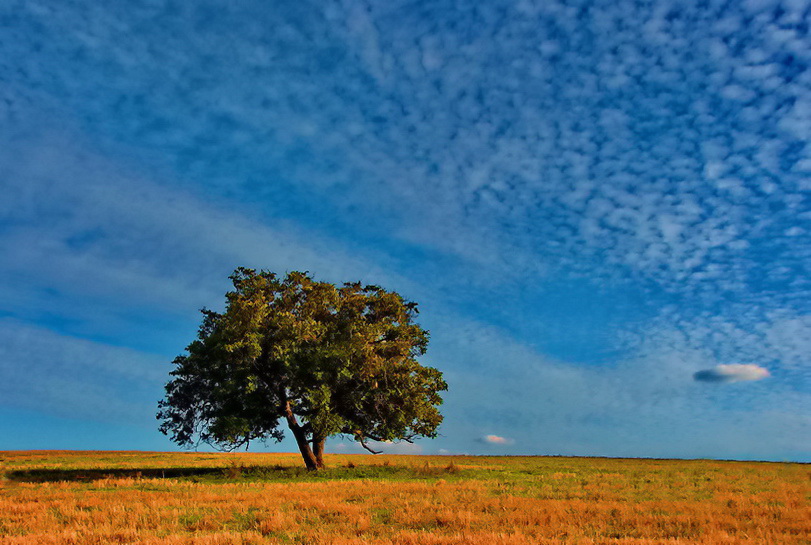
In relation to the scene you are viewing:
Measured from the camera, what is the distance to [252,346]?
3070cm

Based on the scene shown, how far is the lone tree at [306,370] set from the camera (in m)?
32.1

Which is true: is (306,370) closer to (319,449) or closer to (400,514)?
(319,449)

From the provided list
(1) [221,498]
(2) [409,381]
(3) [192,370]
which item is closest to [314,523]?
(1) [221,498]

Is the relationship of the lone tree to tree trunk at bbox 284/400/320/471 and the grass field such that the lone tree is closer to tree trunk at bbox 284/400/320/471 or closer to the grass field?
tree trunk at bbox 284/400/320/471

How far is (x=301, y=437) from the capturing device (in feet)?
114

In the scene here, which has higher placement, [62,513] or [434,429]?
[434,429]

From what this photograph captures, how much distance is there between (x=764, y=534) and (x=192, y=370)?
31867mm

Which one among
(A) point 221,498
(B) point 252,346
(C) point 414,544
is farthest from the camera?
(B) point 252,346

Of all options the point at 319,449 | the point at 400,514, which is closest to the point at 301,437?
the point at 319,449

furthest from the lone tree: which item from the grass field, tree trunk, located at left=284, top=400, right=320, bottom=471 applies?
the grass field

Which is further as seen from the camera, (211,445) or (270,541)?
(211,445)

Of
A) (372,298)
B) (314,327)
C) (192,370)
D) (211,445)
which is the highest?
(372,298)

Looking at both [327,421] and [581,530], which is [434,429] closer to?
[327,421]

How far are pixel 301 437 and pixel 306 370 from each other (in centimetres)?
482
